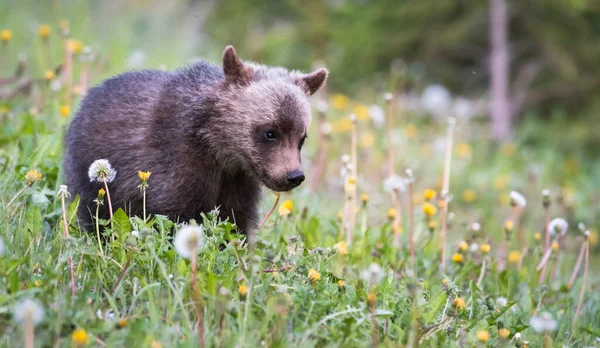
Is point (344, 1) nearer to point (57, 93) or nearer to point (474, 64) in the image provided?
point (474, 64)

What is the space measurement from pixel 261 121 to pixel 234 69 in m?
0.37

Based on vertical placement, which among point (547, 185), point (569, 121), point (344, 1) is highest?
point (344, 1)

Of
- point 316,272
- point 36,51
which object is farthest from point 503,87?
point 316,272

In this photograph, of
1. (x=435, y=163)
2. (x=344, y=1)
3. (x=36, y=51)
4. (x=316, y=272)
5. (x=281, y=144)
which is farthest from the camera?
(x=344, y=1)

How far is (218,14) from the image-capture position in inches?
488

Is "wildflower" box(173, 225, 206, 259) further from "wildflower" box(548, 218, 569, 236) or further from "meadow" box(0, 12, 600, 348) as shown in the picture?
"wildflower" box(548, 218, 569, 236)

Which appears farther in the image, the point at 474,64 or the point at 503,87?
the point at 474,64

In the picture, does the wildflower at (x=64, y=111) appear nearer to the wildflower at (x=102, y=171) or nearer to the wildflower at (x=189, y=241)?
the wildflower at (x=102, y=171)

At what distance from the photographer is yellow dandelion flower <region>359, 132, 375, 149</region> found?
27.8 ft

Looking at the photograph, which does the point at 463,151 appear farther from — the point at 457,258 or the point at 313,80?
the point at 313,80

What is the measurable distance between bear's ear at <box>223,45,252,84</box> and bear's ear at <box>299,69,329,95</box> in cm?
41

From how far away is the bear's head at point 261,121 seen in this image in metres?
4.38

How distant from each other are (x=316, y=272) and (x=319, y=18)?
885 centimetres

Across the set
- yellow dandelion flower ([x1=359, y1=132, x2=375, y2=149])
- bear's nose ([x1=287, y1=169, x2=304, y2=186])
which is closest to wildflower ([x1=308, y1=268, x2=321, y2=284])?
bear's nose ([x1=287, y1=169, x2=304, y2=186])
